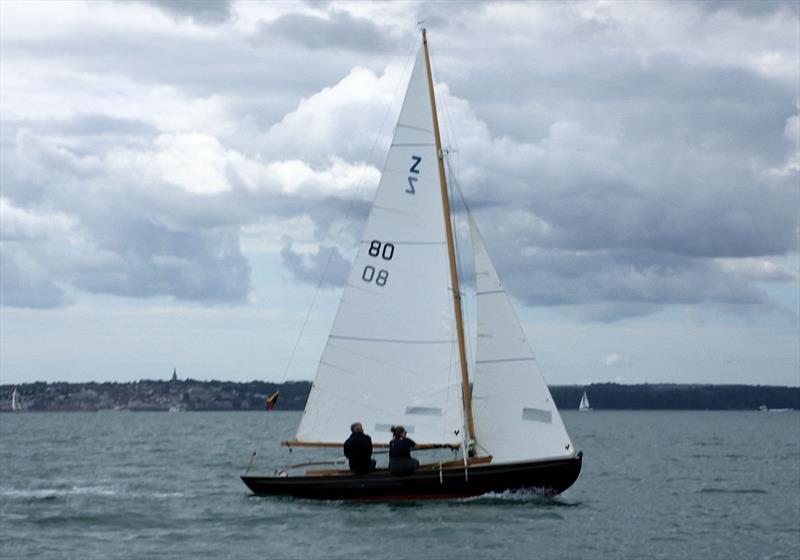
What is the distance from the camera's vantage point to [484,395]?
109 feet

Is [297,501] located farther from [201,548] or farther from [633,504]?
[633,504]

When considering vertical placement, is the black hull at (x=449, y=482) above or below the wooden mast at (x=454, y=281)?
below

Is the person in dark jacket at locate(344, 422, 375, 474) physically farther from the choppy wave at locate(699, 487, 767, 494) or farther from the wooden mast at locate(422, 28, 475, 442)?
the choppy wave at locate(699, 487, 767, 494)

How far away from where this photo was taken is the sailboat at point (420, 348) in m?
33.1

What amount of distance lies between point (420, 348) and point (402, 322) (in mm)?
819

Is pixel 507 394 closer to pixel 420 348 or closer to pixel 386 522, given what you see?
pixel 420 348

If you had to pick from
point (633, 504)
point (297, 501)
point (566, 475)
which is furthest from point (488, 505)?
point (633, 504)

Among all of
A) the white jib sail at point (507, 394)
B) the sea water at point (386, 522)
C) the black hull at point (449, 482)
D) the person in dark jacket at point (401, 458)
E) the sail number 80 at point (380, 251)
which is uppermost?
the sail number 80 at point (380, 251)

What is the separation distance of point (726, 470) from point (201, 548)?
35.8m

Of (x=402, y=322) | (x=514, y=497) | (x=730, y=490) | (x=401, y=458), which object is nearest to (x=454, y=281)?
(x=402, y=322)

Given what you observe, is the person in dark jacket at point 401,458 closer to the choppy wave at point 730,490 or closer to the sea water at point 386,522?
the sea water at point 386,522

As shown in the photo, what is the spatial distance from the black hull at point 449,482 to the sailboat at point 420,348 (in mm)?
132

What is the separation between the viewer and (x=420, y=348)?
3344cm

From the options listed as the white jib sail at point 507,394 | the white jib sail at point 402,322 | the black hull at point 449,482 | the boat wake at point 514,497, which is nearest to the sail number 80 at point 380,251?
the white jib sail at point 402,322
